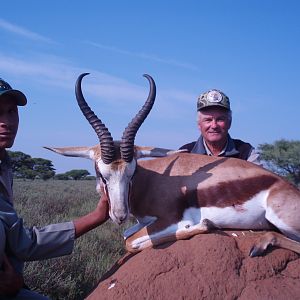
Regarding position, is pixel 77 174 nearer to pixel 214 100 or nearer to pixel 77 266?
pixel 77 266

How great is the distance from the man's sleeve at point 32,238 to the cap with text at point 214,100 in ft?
9.00

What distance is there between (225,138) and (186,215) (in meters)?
1.86

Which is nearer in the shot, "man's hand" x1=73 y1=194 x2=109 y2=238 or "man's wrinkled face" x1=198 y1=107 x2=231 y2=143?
"man's hand" x1=73 y1=194 x2=109 y2=238

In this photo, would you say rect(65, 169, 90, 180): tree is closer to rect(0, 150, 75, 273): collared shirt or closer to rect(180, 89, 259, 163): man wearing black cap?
rect(180, 89, 259, 163): man wearing black cap

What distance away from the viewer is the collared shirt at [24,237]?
3.73 metres

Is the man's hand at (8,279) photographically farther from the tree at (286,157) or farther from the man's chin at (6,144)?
the tree at (286,157)

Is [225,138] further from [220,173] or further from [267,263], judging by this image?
[267,263]

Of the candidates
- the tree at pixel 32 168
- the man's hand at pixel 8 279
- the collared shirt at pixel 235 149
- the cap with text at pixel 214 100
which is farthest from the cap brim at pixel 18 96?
the tree at pixel 32 168

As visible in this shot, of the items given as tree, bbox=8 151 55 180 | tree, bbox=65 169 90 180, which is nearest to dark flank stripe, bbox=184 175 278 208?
tree, bbox=8 151 55 180

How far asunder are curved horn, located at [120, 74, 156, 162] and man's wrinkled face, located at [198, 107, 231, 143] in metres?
1.50

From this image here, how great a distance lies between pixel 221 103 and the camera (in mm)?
6066

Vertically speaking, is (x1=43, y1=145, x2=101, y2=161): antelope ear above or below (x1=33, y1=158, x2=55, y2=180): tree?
above

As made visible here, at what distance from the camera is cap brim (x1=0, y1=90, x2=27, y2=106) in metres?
4.03

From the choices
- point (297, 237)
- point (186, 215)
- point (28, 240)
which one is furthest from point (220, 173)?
point (28, 240)
